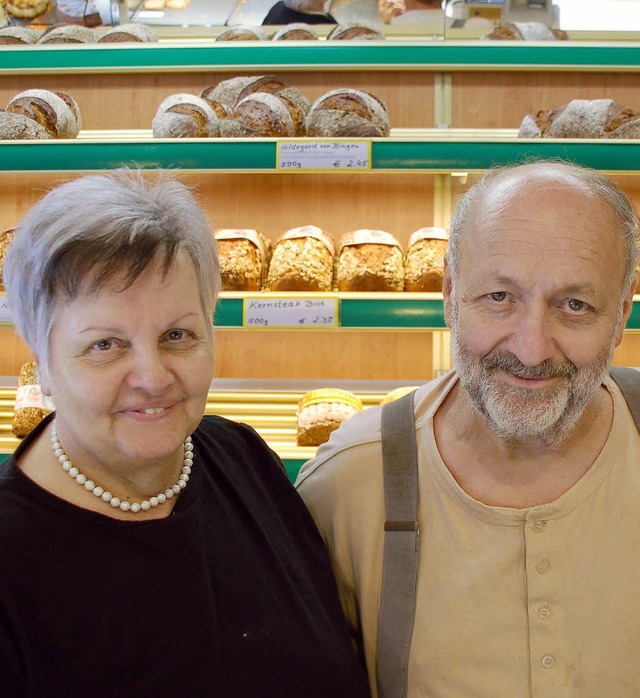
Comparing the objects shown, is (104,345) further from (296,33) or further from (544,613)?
(296,33)

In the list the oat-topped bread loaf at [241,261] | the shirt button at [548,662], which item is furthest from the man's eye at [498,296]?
the oat-topped bread loaf at [241,261]

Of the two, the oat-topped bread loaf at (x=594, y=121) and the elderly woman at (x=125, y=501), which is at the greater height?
the oat-topped bread loaf at (x=594, y=121)

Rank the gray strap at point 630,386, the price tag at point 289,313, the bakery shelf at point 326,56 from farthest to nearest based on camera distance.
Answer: the bakery shelf at point 326,56 < the price tag at point 289,313 < the gray strap at point 630,386

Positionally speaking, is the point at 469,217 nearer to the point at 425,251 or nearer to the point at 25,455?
the point at 25,455

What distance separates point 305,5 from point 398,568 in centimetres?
234

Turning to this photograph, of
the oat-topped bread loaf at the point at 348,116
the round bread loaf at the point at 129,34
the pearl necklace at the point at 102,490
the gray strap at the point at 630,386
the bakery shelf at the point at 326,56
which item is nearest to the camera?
the pearl necklace at the point at 102,490

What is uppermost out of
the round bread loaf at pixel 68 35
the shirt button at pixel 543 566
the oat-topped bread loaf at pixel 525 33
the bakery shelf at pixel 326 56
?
the round bread loaf at pixel 68 35

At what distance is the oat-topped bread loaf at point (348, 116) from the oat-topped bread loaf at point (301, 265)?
1.10 ft

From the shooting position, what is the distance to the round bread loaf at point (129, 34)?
2834 millimetres

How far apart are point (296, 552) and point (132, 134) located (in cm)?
225

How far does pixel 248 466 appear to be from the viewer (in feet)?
4.58

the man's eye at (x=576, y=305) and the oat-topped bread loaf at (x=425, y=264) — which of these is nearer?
the man's eye at (x=576, y=305)

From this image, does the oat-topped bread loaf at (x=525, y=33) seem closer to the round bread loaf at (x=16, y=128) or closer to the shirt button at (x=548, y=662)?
the round bread loaf at (x=16, y=128)

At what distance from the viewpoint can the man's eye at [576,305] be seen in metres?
1.29
